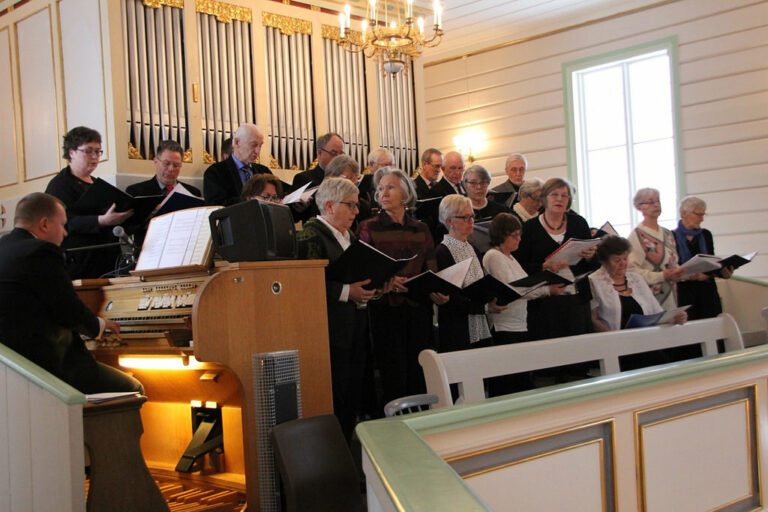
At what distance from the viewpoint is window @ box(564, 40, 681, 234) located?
28.2 ft

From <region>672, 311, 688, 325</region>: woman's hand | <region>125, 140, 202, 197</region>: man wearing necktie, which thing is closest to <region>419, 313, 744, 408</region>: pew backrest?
<region>672, 311, 688, 325</region>: woman's hand

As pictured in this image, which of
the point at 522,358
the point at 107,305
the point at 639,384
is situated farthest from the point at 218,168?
the point at 639,384

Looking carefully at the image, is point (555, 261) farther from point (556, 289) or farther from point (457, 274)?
point (457, 274)

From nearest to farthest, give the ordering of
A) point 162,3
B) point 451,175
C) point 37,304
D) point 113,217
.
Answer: point 37,304, point 113,217, point 451,175, point 162,3

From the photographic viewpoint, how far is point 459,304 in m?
4.07

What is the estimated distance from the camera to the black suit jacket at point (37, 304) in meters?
3.03

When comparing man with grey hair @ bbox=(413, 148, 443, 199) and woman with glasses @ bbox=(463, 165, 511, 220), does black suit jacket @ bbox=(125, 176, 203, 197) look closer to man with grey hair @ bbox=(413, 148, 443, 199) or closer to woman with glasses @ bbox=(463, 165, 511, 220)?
woman with glasses @ bbox=(463, 165, 511, 220)

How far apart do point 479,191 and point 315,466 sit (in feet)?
8.99

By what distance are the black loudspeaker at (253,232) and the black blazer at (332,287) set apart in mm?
267

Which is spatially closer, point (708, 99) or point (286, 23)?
point (286, 23)

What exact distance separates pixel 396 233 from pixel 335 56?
3666 millimetres

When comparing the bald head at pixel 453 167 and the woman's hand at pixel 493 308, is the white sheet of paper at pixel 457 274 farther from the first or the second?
the bald head at pixel 453 167

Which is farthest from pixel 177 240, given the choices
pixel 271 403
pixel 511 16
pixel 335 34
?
pixel 511 16

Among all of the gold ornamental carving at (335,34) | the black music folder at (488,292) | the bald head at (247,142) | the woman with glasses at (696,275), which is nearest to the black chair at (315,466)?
the black music folder at (488,292)
